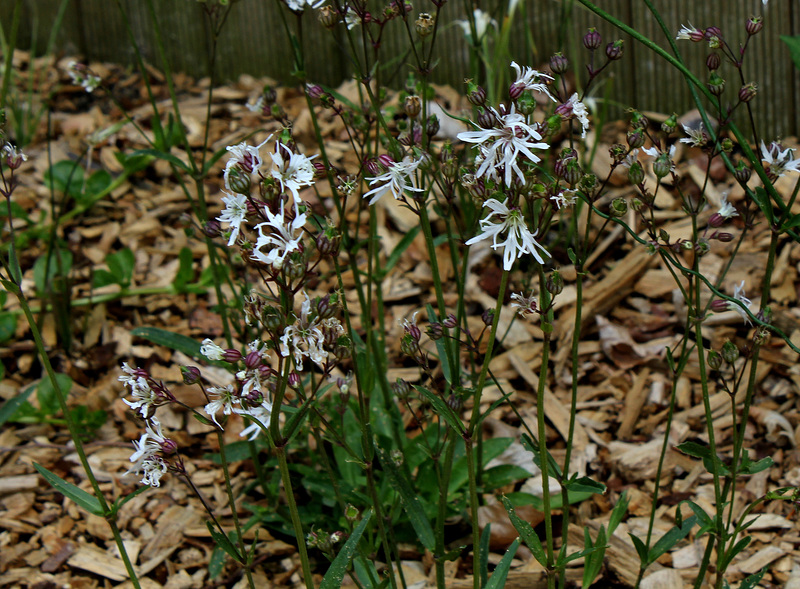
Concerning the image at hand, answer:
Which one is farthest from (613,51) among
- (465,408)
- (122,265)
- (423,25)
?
(122,265)

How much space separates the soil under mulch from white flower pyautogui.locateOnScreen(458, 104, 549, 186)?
1.73 feet

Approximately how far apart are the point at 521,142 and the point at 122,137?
3.63 metres

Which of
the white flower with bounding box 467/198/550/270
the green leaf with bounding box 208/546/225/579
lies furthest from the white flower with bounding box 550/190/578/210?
the green leaf with bounding box 208/546/225/579

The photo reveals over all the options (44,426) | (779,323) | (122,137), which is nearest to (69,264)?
(44,426)

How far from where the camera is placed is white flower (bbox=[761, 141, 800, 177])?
1.68 meters

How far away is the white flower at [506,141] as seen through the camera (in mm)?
1270

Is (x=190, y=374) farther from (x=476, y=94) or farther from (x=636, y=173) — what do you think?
(x=636, y=173)

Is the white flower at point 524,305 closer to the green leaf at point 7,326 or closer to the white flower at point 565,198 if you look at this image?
the white flower at point 565,198

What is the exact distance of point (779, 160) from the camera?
1.70 meters

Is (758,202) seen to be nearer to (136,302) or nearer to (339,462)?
(339,462)

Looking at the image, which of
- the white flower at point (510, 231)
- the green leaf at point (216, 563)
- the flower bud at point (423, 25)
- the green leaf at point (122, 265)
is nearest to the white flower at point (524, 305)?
the white flower at point (510, 231)

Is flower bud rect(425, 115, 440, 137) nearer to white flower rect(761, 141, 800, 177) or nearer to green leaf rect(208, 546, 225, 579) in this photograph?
white flower rect(761, 141, 800, 177)

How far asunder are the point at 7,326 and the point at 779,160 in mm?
2850

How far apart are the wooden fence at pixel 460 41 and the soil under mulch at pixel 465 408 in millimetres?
335
